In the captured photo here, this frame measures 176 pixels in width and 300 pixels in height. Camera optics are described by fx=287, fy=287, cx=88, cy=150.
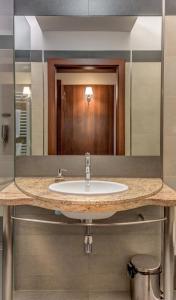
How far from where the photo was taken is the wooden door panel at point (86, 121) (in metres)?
1.93

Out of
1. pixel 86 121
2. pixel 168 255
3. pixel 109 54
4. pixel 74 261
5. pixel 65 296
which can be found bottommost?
pixel 65 296

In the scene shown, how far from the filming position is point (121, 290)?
2.01 m

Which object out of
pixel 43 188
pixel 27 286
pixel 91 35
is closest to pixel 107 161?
pixel 43 188

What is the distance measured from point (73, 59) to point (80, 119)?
1.31ft

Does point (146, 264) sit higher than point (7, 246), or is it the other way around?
point (7, 246)

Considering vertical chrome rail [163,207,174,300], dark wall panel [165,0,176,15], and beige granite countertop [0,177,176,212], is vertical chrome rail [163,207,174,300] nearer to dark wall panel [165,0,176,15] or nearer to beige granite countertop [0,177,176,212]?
beige granite countertop [0,177,176,212]

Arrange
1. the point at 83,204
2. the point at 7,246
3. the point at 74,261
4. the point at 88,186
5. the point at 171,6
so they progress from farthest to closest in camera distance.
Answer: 1. the point at 74,261
2. the point at 171,6
3. the point at 88,186
4. the point at 7,246
5. the point at 83,204

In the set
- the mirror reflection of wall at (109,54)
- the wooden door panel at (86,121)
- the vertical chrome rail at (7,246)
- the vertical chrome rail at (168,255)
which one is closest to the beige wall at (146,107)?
the mirror reflection of wall at (109,54)

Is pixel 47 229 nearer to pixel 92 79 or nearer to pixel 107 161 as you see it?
pixel 107 161

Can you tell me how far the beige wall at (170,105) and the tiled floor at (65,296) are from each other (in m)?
0.85

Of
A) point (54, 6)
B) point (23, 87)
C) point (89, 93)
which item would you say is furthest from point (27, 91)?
point (54, 6)

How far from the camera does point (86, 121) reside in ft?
6.37

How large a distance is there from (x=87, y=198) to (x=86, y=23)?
119 centimetres

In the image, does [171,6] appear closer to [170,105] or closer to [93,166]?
[170,105]
